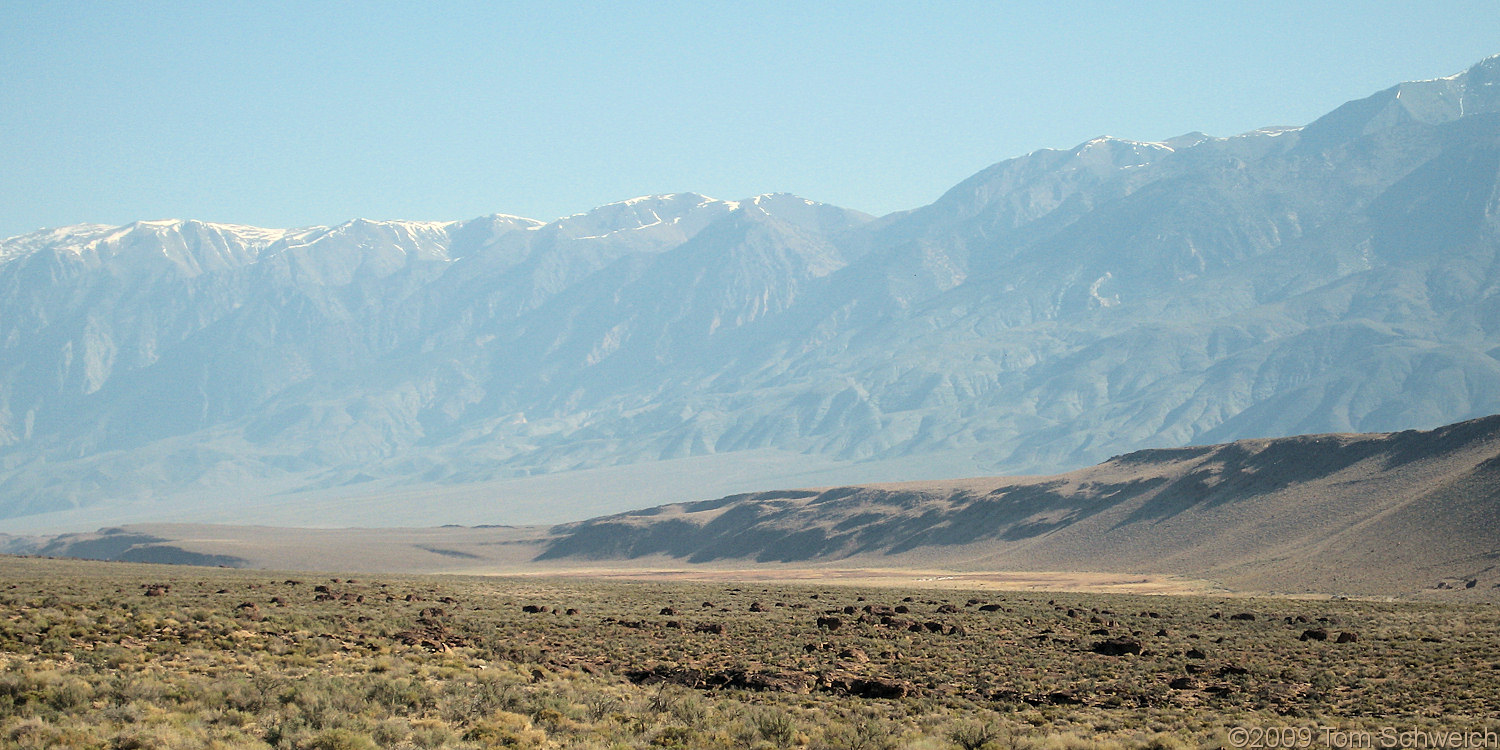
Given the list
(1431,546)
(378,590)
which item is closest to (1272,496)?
(1431,546)

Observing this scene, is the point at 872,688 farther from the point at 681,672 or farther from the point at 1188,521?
the point at 1188,521

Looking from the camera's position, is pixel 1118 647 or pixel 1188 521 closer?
pixel 1118 647

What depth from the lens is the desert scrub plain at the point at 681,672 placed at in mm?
17047

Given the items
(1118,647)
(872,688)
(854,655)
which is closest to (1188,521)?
(1118,647)

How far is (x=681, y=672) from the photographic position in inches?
948

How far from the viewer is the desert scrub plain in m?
17.0

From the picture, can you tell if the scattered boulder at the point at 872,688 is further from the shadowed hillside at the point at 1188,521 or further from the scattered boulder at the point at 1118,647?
the shadowed hillside at the point at 1188,521

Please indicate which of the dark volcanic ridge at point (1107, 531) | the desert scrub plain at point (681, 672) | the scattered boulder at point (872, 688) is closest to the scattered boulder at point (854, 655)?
the desert scrub plain at point (681, 672)

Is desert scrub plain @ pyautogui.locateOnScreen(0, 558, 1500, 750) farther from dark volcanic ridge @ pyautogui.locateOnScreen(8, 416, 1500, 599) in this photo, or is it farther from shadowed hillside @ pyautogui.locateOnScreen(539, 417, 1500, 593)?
shadowed hillside @ pyautogui.locateOnScreen(539, 417, 1500, 593)

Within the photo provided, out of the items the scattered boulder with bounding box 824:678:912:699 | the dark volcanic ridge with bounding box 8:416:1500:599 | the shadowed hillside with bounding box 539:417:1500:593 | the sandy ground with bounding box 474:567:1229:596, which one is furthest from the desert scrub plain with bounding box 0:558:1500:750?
the shadowed hillside with bounding box 539:417:1500:593

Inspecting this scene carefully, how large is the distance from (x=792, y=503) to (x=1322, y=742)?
410 ft

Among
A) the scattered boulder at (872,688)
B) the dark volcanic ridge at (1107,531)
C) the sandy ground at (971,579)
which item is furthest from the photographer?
the dark volcanic ridge at (1107,531)

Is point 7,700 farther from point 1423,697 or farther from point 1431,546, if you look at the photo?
point 1431,546

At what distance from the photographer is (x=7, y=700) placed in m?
16.5
